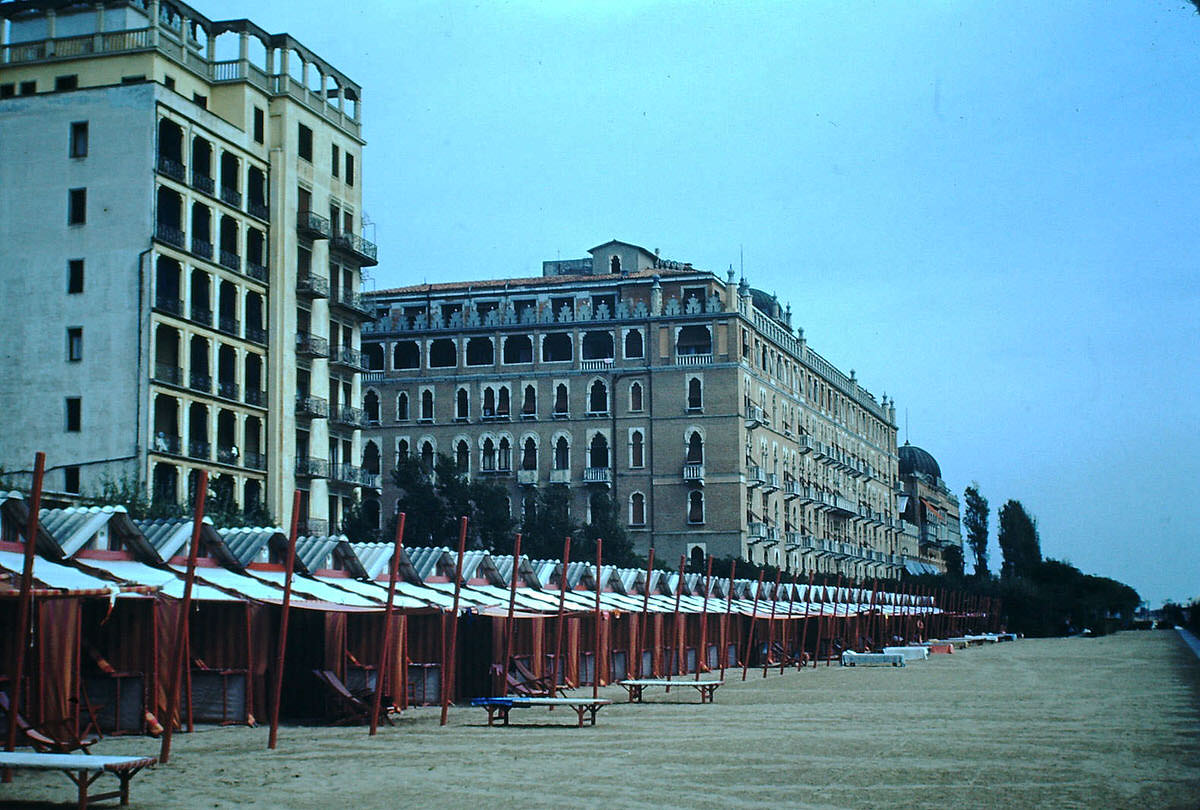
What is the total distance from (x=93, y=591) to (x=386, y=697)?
1038 cm

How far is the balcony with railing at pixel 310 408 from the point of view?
65375mm

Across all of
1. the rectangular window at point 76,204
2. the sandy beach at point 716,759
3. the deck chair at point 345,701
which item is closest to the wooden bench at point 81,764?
the sandy beach at point 716,759

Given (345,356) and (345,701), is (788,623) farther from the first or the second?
(345,701)

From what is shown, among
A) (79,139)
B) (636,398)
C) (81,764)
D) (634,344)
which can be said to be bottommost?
(81,764)

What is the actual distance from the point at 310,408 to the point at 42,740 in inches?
1901

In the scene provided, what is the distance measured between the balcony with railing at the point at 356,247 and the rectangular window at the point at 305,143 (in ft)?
12.2

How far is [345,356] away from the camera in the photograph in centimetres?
6950

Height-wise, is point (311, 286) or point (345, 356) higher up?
point (311, 286)

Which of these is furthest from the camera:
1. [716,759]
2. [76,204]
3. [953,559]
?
[953,559]

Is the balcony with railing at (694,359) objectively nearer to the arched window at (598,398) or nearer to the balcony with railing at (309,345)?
the arched window at (598,398)

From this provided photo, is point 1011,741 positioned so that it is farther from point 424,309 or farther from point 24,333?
point 424,309

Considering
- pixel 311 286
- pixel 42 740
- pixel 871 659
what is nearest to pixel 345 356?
pixel 311 286

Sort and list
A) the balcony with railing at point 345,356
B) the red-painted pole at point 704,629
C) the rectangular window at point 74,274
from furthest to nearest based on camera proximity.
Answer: the balcony with railing at point 345,356
the rectangular window at point 74,274
the red-painted pole at point 704,629

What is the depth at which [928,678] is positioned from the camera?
47.7 meters
